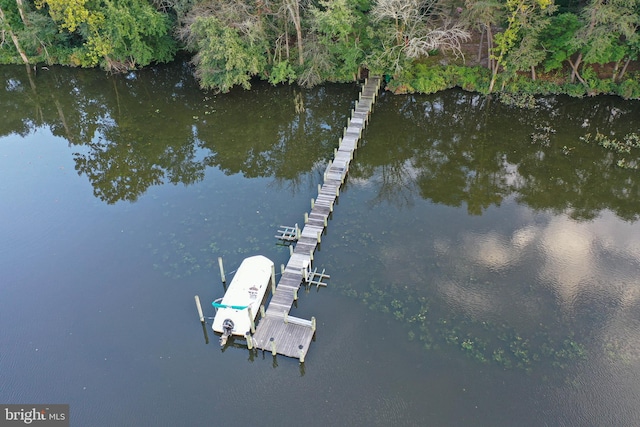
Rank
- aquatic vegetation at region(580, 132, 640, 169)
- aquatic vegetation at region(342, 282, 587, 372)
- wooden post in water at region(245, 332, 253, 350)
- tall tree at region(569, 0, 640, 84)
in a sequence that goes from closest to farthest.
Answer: aquatic vegetation at region(342, 282, 587, 372) → wooden post in water at region(245, 332, 253, 350) → aquatic vegetation at region(580, 132, 640, 169) → tall tree at region(569, 0, 640, 84)

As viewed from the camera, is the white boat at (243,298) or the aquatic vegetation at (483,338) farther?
the white boat at (243,298)

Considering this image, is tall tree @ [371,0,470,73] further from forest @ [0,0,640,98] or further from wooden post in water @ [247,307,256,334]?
wooden post in water @ [247,307,256,334]

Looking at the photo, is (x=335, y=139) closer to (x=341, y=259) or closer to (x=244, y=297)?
(x=341, y=259)

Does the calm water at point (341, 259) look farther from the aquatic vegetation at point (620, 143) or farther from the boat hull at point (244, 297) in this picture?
the boat hull at point (244, 297)

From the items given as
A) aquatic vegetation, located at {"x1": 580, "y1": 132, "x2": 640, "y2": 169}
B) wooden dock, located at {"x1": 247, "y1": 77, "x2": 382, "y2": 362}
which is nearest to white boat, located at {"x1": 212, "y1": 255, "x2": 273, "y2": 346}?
wooden dock, located at {"x1": 247, "y1": 77, "x2": 382, "y2": 362}

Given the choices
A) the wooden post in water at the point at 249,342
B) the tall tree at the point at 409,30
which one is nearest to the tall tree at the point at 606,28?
the tall tree at the point at 409,30

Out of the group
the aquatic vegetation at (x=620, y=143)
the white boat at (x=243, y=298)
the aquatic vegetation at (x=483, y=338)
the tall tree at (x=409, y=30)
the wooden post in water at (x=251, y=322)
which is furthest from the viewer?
the tall tree at (x=409, y=30)

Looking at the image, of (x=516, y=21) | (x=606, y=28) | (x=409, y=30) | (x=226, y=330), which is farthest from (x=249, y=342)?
(x=606, y=28)
